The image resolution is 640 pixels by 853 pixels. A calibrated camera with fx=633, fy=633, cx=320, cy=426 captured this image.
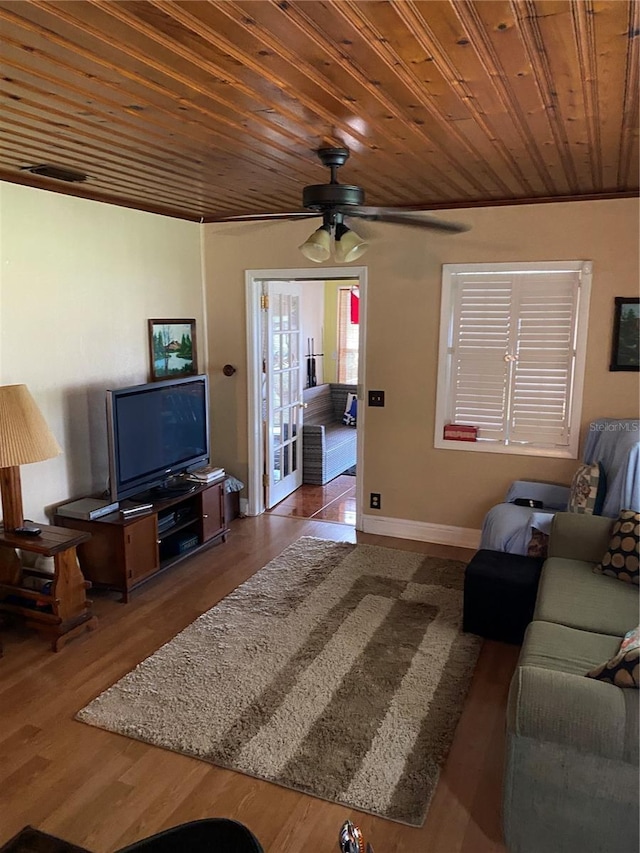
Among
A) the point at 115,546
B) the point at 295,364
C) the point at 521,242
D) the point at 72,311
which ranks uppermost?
the point at 521,242

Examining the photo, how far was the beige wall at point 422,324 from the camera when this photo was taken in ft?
13.4

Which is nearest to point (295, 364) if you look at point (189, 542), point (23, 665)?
point (189, 542)

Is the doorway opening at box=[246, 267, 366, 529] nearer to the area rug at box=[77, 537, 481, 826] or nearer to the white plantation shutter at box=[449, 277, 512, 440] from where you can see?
the white plantation shutter at box=[449, 277, 512, 440]

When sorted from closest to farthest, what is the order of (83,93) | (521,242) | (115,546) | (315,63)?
(315,63), (83,93), (115,546), (521,242)

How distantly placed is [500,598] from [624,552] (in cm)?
66

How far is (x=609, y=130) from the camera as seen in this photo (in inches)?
99.4

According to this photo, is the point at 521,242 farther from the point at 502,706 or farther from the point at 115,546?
the point at 115,546

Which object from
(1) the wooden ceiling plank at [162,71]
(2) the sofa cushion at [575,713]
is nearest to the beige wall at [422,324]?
(1) the wooden ceiling plank at [162,71]

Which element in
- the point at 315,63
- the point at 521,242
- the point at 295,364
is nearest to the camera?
the point at 315,63

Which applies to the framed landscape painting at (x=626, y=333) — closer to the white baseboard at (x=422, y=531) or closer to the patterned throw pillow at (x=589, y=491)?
the patterned throw pillow at (x=589, y=491)

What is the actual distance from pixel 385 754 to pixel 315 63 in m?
2.47

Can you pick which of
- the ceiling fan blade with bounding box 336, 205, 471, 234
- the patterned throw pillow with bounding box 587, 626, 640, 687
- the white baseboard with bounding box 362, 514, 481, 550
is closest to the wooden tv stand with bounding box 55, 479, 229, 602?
the white baseboard with bounding box 362, 514, 481, 550

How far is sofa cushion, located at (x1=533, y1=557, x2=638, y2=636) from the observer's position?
8.69 ft

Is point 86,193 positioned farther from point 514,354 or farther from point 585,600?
point 585,600
